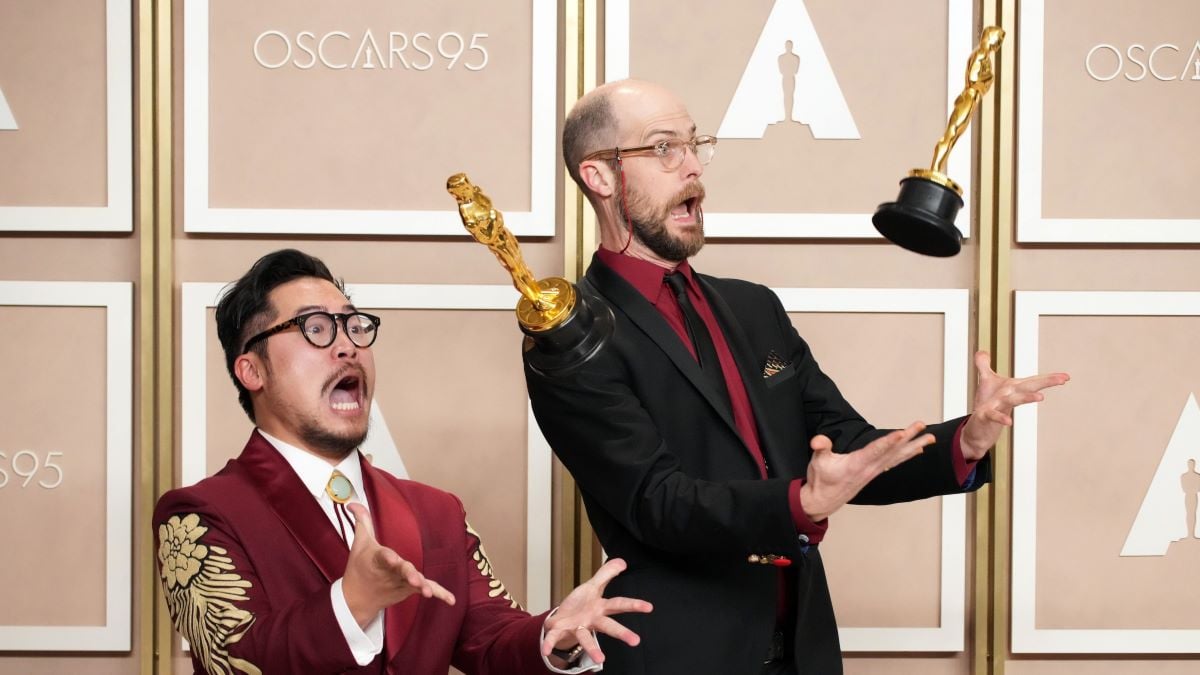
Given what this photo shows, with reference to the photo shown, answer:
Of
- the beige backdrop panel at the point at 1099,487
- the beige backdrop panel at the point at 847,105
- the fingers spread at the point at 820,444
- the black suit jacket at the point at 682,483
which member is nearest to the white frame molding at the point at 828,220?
the beige backdrop panel at the point at 847,105

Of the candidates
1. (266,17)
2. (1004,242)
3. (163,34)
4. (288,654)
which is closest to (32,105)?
(163,34)

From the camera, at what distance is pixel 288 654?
1.83 metres

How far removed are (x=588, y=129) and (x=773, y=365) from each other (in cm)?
56

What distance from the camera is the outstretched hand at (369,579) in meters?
1.73

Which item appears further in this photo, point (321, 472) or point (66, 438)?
point (66, 438)

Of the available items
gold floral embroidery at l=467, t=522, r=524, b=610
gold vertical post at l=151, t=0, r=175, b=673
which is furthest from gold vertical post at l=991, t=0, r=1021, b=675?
gold vertical post at l=151, t=0, r=175, b=673

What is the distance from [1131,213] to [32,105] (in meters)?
2.66

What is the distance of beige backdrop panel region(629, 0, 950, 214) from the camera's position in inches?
119

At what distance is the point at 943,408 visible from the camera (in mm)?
3033

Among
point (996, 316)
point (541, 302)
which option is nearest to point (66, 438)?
point (541, 302)

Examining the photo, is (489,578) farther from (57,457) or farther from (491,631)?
(57,457)

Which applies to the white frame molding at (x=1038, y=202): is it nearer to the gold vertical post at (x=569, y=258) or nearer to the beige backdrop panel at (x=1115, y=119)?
the beige backdrop panel at (x=1115, y=119)

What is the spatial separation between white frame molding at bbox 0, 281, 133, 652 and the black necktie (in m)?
1.46

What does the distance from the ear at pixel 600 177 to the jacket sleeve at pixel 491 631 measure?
2.21ft
